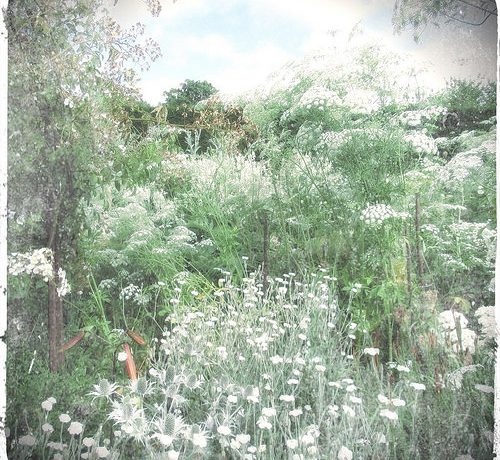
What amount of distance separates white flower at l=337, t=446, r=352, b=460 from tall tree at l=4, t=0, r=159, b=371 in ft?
3.79

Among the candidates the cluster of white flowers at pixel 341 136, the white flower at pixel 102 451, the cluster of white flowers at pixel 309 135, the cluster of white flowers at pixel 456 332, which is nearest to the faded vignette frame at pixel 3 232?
the cluster of white flowers at pixel 456 332

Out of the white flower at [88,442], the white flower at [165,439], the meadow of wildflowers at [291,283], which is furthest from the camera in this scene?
the meadow of wildflowers at [291,283]

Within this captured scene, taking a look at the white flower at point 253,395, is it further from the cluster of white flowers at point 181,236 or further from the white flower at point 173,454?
the cluster of white flowers at point 181,236

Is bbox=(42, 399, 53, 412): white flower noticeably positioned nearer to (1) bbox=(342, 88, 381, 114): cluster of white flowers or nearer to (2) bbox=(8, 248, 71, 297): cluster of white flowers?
(2) bbox=(8, 248, 71, 297): cluster of white flowers

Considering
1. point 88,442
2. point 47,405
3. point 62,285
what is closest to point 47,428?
point 47,405

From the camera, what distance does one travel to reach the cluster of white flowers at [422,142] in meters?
2.39

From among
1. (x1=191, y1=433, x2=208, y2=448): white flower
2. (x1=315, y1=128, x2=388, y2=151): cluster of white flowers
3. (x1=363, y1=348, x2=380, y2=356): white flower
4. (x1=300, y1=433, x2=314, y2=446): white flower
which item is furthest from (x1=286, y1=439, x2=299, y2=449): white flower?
(x1=315, y1=128, x2=388, y2=151): cluster of white flowers

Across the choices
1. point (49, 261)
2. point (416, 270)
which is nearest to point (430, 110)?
point (416, 270)

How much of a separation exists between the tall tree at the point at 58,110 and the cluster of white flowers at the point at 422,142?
109 cm

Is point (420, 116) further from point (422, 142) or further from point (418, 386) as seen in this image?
point (418, 386)

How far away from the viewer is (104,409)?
229 centimetres

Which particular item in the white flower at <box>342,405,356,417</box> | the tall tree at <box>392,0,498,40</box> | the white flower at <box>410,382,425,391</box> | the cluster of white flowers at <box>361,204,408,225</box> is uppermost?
the tall tree at <box>392,0,498,40</box>

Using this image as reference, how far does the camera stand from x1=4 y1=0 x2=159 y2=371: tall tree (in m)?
2.27

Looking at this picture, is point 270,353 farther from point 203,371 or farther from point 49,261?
point 49,261
